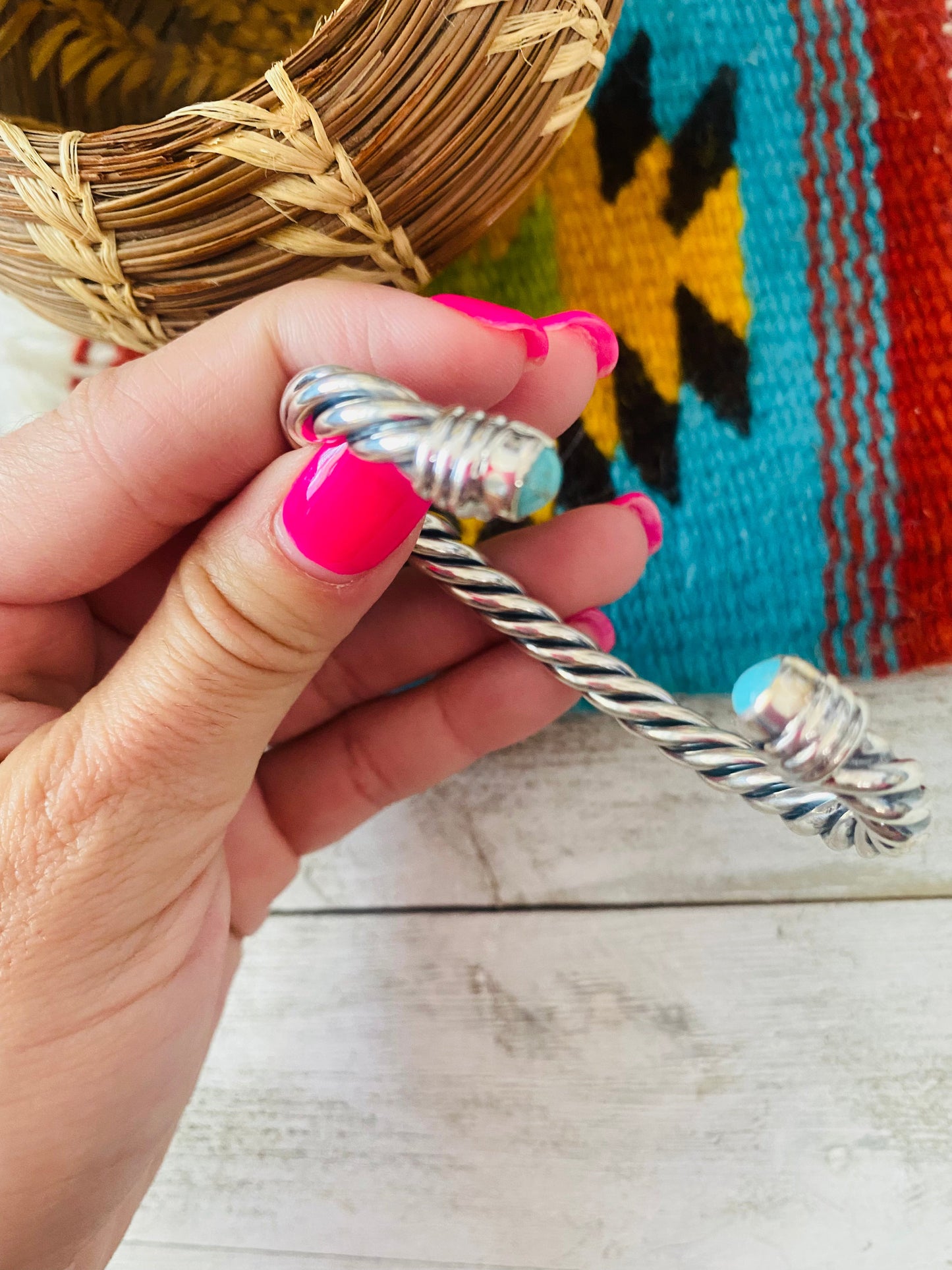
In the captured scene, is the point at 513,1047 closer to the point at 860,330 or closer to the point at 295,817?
the point at 295,817

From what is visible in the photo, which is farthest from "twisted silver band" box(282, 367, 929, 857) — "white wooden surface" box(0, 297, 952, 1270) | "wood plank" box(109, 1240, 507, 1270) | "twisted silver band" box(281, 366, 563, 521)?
"wood plank" box(109, 1240, 507, 1270)

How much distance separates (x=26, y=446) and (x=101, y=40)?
180 millimetres

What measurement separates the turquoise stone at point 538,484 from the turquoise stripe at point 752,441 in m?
0.21

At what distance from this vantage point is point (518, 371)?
27cm

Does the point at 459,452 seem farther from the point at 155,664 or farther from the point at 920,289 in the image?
the point at 920,289

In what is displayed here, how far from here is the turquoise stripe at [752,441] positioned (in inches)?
14.7

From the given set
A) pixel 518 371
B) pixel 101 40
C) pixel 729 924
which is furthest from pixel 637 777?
pixel 101 40

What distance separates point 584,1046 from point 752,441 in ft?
0.79

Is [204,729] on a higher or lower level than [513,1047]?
higher

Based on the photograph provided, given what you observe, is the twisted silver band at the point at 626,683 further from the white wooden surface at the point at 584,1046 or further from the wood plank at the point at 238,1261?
the wood plank at the point at 238,1261

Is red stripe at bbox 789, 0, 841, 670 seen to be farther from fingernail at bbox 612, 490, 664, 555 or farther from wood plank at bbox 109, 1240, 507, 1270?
wood plank at bbox 109, 1240, 507, 1270

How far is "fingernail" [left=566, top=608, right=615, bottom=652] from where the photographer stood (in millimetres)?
356

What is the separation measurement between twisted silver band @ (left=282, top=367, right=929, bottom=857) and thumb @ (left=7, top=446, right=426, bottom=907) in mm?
21

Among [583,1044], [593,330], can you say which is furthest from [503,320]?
[583,1044]
